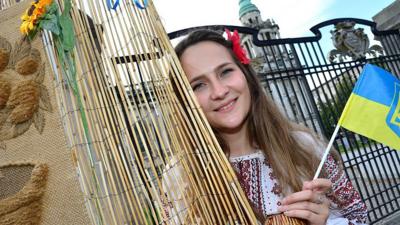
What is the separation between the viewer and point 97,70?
84 cm

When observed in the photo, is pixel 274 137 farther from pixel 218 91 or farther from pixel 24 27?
pixel 24 27

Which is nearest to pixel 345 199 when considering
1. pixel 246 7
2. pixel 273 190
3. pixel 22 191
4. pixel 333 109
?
pixel 273 190

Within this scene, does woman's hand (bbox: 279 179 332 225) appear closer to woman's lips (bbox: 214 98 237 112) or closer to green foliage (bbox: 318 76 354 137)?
woman's lips (bbox: 214 98 237 112)

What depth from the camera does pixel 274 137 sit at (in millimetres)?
1274

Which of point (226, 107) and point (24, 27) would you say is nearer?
point (24, 27)

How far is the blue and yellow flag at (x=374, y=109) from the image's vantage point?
1157 mm

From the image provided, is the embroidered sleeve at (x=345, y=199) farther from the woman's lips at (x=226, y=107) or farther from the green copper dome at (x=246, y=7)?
the green copper dome at (x=246, y=7)

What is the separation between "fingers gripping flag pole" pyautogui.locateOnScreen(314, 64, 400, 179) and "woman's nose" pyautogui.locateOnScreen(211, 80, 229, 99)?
1.22 ft

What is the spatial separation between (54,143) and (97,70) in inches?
7.8

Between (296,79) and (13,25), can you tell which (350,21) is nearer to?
(296,79)

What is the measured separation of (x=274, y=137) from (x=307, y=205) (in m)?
0.32

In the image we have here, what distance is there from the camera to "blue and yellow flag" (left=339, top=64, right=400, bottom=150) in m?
1.16

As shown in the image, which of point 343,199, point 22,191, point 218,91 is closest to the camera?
point 22,191

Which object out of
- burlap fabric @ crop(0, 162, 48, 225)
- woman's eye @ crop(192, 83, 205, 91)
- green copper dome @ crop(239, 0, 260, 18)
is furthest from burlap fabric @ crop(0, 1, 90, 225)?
green copper dome @ crop(239, 0, 260, 18)
